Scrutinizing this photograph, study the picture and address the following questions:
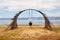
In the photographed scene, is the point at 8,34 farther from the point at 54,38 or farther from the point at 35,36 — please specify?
the point at 54,38

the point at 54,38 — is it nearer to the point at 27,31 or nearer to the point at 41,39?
the point at 41,39

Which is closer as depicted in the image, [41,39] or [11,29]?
[41,39]

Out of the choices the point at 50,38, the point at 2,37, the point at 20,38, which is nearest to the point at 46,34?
the point at 50,38

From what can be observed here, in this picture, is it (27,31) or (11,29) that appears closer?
(27,31)

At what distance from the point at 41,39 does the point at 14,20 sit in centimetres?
546

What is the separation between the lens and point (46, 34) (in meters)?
28.1

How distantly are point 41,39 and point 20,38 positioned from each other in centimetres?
219

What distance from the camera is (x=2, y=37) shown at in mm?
27859

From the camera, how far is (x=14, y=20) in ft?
102

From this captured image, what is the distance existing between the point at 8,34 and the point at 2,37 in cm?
74

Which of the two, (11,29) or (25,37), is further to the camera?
(11,29)

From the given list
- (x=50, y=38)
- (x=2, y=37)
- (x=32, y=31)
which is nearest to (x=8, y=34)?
(x=2, y=37)

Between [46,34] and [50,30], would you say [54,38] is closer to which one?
[46,34]

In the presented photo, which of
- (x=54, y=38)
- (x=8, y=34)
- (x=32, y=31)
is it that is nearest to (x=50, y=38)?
(x=54, y=38)
